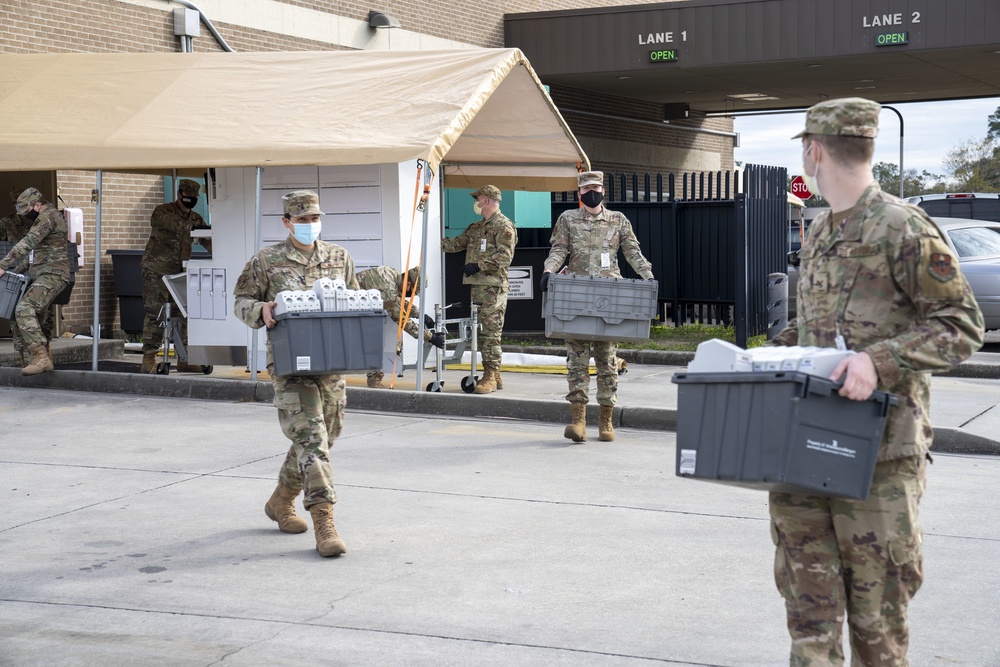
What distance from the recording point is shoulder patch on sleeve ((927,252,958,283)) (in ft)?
11.3

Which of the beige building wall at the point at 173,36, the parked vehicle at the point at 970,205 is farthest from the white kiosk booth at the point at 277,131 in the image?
the parked vehicle at the point at 970,205

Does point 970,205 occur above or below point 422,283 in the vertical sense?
above

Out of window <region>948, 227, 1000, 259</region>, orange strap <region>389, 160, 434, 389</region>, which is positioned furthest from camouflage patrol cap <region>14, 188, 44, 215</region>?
window <region>948, 227, 1000, 259</region>

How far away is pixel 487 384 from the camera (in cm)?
1239

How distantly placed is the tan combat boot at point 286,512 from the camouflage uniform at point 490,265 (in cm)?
568

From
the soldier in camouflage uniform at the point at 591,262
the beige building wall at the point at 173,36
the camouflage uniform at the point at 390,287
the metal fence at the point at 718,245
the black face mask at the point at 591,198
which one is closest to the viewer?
the soldier in camouflage uniform at the point at 591,262

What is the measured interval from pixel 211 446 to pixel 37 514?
2.36 metres

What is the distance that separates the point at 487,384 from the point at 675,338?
17.2 ft

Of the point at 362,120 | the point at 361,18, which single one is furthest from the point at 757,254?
the point at 361,18

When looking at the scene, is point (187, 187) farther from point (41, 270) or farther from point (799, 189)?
point (799, 189)

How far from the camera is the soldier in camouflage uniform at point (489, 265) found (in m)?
12.3

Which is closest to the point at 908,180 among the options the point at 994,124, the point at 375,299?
the point at 994,124

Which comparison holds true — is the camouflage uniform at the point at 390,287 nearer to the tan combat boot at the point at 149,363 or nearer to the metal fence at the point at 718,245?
the tan combat boot at the point at 149,363

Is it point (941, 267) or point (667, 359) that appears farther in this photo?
point (667, 359)
